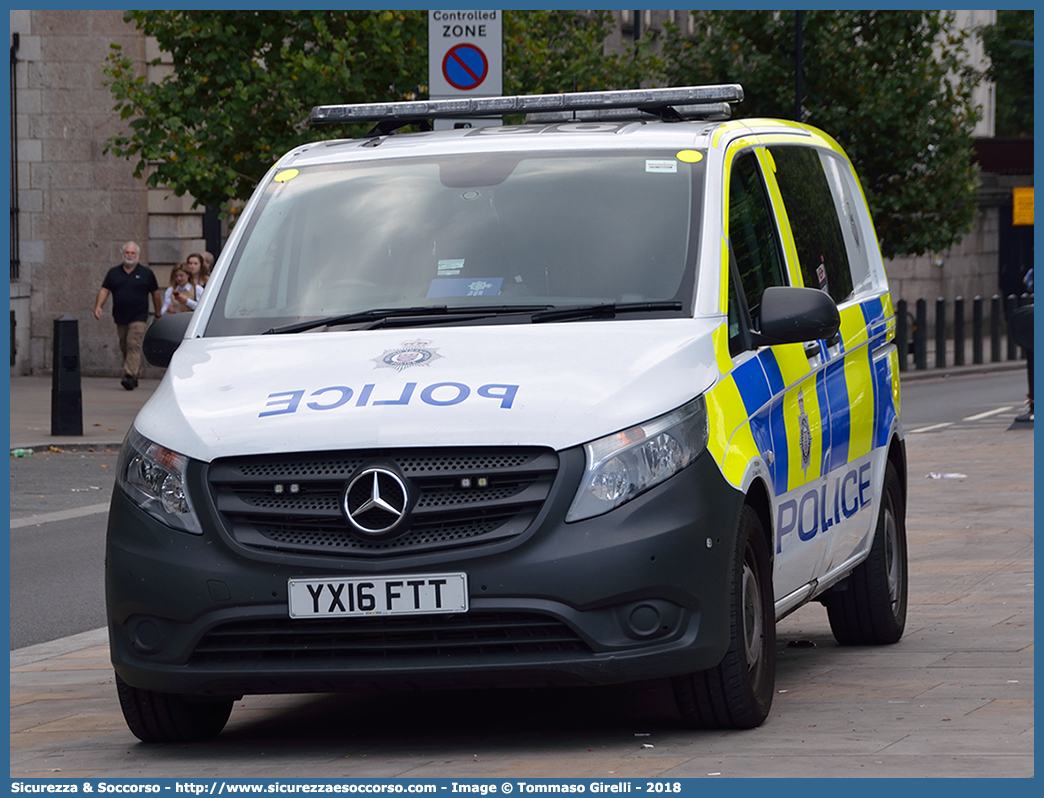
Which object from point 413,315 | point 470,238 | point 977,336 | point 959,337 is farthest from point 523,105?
point 977,336

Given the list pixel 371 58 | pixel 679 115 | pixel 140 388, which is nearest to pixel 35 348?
pixel 140 388

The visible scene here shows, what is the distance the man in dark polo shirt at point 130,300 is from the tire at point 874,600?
723 inches

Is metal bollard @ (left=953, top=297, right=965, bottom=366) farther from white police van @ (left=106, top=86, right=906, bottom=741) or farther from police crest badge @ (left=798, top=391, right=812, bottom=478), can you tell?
police crest badge @ (left=798, top=391, right=812, bottom=478)

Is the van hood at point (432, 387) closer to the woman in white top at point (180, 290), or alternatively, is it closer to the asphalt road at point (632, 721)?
the asphalt road at point (632, 721)

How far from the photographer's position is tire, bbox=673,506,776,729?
559cm

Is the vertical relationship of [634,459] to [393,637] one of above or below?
above

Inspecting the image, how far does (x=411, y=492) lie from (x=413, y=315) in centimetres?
96

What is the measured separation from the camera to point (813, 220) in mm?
7480

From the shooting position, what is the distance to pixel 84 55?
91.5 ft

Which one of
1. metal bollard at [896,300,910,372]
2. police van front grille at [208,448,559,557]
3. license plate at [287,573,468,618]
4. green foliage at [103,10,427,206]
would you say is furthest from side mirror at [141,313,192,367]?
metal bollard at [896,300,910,372]

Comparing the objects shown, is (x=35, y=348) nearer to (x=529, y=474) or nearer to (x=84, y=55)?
(x=84, y=55)

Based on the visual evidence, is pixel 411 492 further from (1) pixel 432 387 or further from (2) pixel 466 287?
(2) pixel 466 287

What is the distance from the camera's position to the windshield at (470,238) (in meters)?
6.20

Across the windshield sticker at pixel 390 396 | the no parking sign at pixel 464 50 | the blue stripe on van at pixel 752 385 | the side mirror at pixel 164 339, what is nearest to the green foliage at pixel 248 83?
the no parking sign at pixel 464 50
